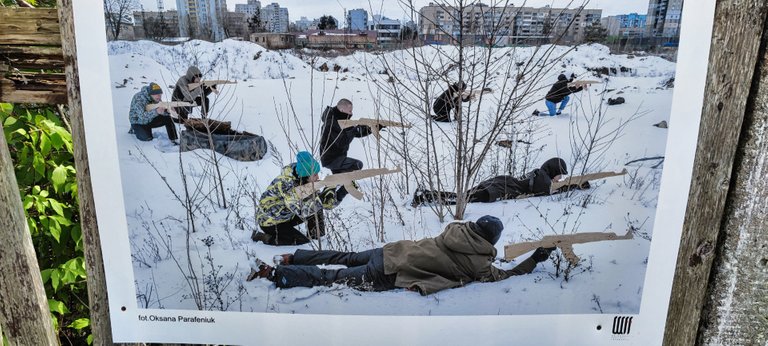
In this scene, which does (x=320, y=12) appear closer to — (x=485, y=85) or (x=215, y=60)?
(x=215, y=60)

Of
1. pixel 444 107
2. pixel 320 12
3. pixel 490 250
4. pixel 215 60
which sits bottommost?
pixel 490 250

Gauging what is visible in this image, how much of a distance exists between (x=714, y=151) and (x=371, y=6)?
1.05 m

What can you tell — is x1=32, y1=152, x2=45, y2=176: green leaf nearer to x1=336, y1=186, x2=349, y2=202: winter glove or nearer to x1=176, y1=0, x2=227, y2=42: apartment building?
x1=176, y1=0, x2=227, y2=42: apartment building

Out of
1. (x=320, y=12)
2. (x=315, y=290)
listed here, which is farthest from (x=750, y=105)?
(x=315, y=290)

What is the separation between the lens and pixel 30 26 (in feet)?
4.61

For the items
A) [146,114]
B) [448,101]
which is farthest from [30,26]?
[448,101]

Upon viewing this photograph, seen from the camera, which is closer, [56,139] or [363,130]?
[363,130]

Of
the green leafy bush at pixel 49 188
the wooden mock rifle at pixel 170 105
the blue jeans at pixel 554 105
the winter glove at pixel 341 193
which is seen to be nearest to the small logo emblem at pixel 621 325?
Answer: the blue jeans at pixel 554 105

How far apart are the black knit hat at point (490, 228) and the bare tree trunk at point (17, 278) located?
1388 millimetres

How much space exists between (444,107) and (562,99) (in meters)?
0.33

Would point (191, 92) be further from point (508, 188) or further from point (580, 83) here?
point (580, 83)

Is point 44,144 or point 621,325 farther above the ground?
point 44,144

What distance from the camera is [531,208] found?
4.67 feet

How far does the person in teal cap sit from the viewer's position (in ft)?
4.60
